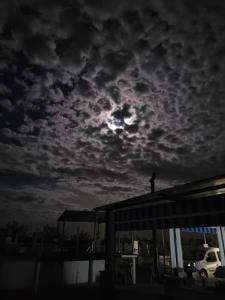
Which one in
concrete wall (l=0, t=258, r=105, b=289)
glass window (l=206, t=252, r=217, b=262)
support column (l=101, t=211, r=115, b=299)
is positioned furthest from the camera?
glass window (l=206, t=252, r=217, b=262)

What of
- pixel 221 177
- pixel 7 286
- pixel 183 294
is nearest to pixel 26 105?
pixel 221 177

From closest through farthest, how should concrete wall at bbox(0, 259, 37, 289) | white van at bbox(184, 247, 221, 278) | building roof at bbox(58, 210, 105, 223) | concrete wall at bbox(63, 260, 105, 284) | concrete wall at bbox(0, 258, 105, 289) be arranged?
concrete wall at bbox(0, 259, 37, 289)
concrete wall at bbox(0, 258, 105, 289)
concrete wall at bbox(63, 260, 105, 284)
building roof at bbox(58, 210, 105, 223)
white van at bbox(184, 247, 221, 278)

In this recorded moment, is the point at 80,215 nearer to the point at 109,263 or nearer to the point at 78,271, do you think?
the point at 78,271

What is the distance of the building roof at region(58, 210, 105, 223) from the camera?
14.6 m

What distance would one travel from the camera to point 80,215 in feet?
50.1

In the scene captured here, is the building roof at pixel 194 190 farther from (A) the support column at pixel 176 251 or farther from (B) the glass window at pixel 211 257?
(B) the glass window at pixel 211 257

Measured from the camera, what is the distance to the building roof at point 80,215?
48.0ft

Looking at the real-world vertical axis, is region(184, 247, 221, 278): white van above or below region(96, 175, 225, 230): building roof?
below

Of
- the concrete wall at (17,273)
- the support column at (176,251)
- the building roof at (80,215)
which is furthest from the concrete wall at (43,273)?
the support column at (176,251)

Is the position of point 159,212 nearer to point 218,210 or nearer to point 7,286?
point 218,210

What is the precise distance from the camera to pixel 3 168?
65.8 feet

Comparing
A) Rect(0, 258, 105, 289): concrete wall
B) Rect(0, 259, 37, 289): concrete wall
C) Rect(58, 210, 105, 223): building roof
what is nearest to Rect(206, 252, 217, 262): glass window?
Rect(0, 258, 105, 289): concrete wall

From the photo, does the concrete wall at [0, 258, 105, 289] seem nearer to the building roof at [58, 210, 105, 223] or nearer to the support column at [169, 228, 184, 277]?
the building roof at [58, 210, 105, 223]

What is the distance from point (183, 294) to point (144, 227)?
11.4 ft
